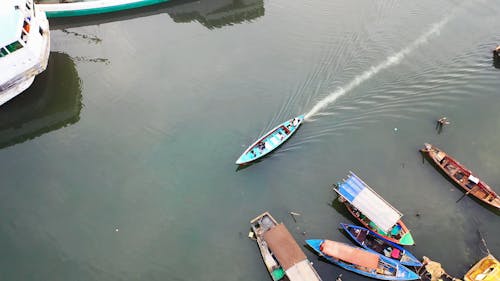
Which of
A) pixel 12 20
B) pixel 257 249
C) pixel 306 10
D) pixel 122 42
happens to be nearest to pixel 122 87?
pixel 122 42

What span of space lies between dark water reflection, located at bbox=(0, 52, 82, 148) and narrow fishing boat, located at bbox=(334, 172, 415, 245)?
24.3 m

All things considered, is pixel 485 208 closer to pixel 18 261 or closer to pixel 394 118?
pixel 394 118

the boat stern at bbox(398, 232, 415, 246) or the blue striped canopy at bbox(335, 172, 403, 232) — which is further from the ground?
the blue striped canopy at bbox(335, 172, 403, 232)

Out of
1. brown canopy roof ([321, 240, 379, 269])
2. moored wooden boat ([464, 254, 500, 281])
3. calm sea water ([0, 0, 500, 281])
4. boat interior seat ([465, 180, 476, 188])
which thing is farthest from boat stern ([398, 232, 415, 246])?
boat interior seat ([465, 180, 476, 188])

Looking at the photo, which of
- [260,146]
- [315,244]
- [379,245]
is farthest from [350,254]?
[260,146]

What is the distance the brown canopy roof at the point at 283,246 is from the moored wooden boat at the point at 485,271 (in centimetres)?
1108

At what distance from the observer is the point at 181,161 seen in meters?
26.4

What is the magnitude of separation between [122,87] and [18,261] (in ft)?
54.1

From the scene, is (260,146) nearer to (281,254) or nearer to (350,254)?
(281,254)

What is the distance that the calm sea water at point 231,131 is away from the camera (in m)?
22.9

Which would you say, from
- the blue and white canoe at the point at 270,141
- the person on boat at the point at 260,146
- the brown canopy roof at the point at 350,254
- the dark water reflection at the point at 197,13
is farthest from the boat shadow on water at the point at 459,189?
the dark water reflection at the point at 197,13

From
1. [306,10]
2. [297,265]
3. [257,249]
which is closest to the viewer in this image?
[297,265]

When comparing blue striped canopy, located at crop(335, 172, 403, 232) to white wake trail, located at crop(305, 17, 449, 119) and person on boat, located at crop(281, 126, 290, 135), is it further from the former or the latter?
white wake trail, located at crop(305, 17, 449, 119)

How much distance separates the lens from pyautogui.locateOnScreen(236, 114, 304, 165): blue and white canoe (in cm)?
2588
